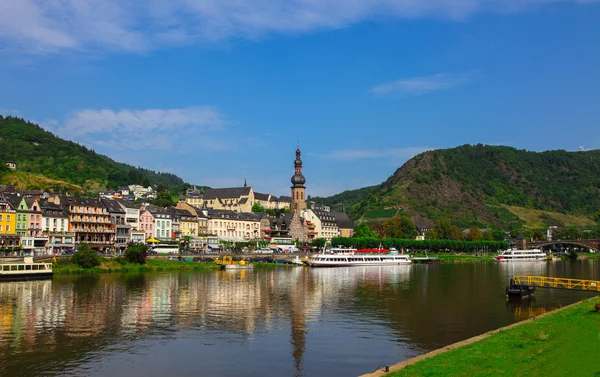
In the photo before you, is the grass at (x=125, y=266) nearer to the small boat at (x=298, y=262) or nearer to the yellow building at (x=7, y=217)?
the yellow building at (x=7, y=217)

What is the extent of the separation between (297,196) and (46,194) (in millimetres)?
90052

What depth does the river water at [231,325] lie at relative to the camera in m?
30.7

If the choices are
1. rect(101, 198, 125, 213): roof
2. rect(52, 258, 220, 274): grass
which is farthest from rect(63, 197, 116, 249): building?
rect(52, 258, 220, 274): grass

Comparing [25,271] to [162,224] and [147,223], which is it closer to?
[147,223]

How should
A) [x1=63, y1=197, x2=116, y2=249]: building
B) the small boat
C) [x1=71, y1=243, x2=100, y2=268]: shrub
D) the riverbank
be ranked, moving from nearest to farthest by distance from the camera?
the riverbank < [x1=71, y1=243, x2=100, y2=268]: shrub < [x1=63, y1=197, x2=116, y2=249]: building < the small boat

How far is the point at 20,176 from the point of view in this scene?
176 meters

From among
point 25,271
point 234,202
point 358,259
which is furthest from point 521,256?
point 25,271

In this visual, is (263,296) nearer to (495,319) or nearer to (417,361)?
(495,319)

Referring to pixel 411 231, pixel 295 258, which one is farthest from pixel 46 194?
pixel 411 231

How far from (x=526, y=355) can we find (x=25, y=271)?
222ft

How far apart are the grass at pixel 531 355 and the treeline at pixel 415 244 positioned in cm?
13232

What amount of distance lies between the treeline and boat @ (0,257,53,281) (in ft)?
326

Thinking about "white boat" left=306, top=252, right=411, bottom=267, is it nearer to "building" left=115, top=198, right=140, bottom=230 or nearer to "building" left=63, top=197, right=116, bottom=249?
"building" left=115, top=198, right=140, bottom=230

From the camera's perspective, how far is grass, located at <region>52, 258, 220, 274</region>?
84.0 meters
